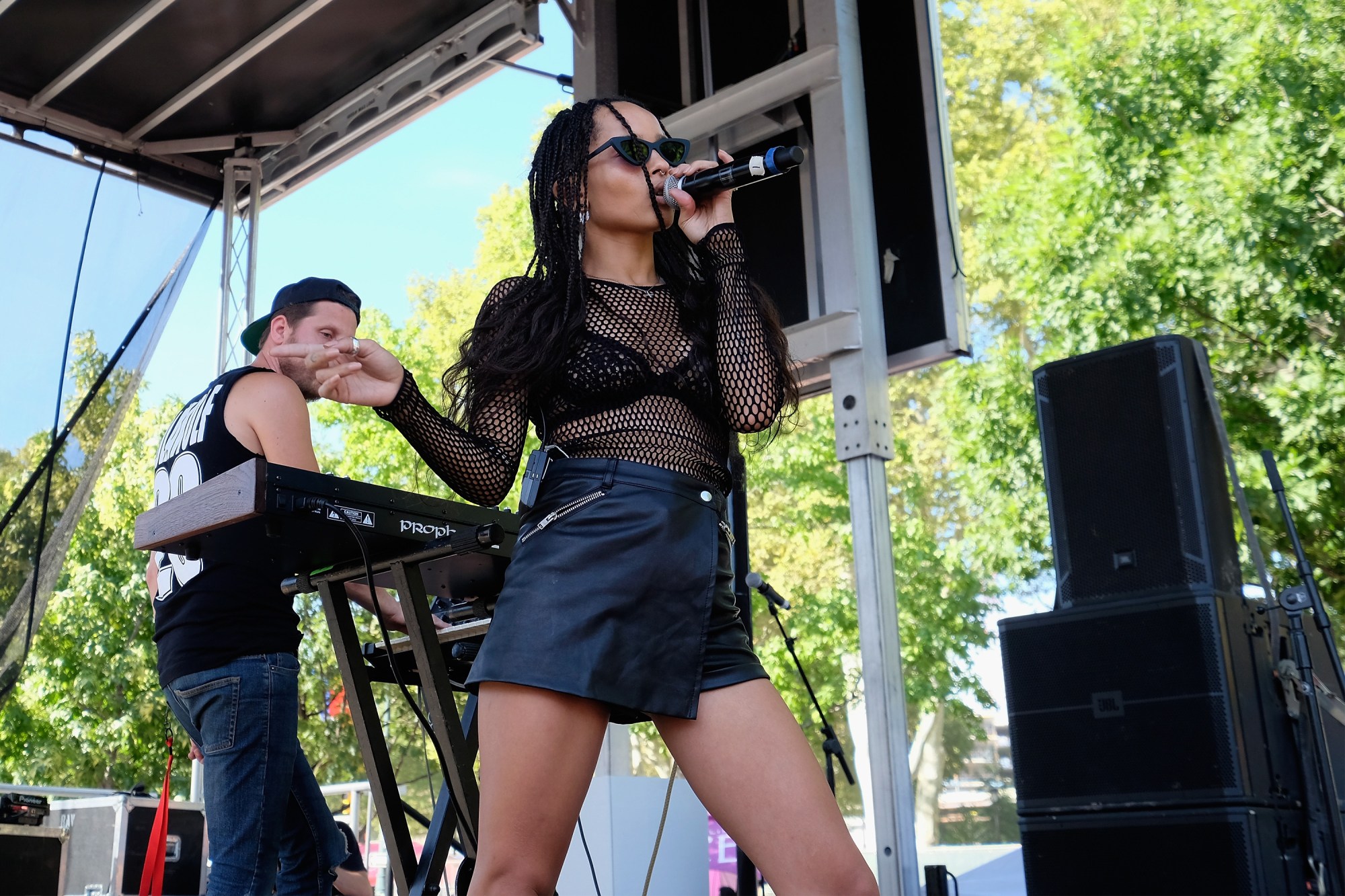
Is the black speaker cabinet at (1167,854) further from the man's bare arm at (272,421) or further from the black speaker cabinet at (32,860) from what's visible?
the black speaker cabinet at (32,860)

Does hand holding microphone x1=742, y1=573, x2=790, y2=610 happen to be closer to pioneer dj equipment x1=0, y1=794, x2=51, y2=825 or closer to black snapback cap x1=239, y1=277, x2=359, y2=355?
black snapback cap x1=239, y1=277, x2=359, y2=355

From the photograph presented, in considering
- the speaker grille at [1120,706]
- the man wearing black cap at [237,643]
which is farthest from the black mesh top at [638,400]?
the speaker grille at [1120,706]

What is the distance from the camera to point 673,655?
152cm

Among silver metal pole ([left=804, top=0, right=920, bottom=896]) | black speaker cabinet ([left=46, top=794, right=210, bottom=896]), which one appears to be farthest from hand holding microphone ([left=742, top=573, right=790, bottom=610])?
black speaker cabinet ([left=46, top=794, right=210, bottom=896])

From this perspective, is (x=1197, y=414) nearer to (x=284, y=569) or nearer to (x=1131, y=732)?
(x=1131, y=732)

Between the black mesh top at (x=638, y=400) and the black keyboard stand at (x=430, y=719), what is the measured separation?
0.54m

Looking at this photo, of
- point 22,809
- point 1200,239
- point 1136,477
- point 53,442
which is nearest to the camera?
point 1136,477

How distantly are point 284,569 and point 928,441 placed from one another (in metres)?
17.5

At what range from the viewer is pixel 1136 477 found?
364cm

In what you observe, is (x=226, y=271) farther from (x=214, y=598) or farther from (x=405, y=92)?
(x=214, y=598)

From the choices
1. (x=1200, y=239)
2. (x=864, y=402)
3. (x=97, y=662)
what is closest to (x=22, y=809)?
(x=864, y=402)

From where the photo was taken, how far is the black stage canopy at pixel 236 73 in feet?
20.0

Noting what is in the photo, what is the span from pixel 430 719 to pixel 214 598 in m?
0.54

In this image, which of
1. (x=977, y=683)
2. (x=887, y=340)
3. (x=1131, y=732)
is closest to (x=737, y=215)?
(x=887, y=340)
